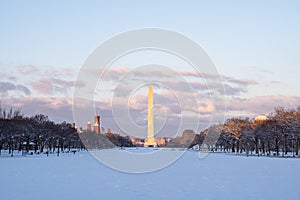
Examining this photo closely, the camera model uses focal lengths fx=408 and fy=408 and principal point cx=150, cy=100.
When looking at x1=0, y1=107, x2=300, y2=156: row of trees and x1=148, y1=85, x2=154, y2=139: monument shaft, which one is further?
x1=148, y1=85, x2=154, y2=139: monument shaft

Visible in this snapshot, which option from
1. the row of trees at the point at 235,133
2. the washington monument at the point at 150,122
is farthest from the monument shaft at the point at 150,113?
the row of trees at the point at 235,133

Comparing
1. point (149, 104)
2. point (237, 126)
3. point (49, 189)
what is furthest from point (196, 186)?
point (149, 104)

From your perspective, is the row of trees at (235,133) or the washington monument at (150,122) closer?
the row of trees at (235,133)

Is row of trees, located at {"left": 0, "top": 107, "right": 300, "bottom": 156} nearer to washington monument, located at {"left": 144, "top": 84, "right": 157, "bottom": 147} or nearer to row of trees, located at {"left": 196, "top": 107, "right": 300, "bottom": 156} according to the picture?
row of trees, located at {"left": 196, "top": 107, "right": 300, "bottom": 156}

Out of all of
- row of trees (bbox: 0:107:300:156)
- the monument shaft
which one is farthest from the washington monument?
row of trees (bbox: 0:107:300:156)

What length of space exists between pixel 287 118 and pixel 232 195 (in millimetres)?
57883

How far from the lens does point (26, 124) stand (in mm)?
76438

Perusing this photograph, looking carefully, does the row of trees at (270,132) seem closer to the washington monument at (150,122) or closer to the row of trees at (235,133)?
the row of trees at (235,133)

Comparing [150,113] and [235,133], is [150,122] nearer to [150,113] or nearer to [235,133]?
[150,113]

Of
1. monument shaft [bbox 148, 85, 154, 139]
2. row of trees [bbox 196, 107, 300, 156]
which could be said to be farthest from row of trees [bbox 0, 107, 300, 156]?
monument shaft [bbox 148, 85, 154, 139]

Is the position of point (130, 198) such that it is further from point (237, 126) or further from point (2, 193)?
point (237, 126)

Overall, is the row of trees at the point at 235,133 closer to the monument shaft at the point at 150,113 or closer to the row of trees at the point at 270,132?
the row of trees at the point at 270,132

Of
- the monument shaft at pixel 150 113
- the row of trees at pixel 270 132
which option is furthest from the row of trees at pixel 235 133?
the monument shaft at pixel 150 113

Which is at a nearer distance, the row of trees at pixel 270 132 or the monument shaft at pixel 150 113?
the row of trees at pixel 270 132
